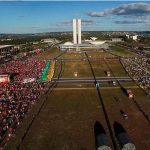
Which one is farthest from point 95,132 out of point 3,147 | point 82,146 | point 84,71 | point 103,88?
point 84,71

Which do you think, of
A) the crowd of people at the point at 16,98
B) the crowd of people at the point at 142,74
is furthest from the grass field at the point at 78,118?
the crowd of people at the point at 142,74

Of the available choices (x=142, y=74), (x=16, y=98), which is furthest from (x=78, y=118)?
(x=142, y=74)

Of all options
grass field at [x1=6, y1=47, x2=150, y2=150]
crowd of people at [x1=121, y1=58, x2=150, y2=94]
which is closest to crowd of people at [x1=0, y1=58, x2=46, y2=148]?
grass field at [x1=6, y1=47, x2=150, y2=150]

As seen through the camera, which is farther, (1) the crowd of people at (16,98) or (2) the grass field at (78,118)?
(1) the crowd of people at (16,98)

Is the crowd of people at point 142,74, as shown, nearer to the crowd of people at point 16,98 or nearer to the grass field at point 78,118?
the grass field at point 78,118

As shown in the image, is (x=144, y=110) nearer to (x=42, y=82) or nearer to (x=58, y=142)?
(x=58, y=142)

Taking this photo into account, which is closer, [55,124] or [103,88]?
[55,124]

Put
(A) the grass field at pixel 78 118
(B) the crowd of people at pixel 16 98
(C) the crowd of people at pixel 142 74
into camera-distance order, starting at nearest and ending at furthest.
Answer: (A) the grass field at pixel 78 118, (B) the crowd of people at pixel 16 98, (C) the crowd of people at pixel 142 74
